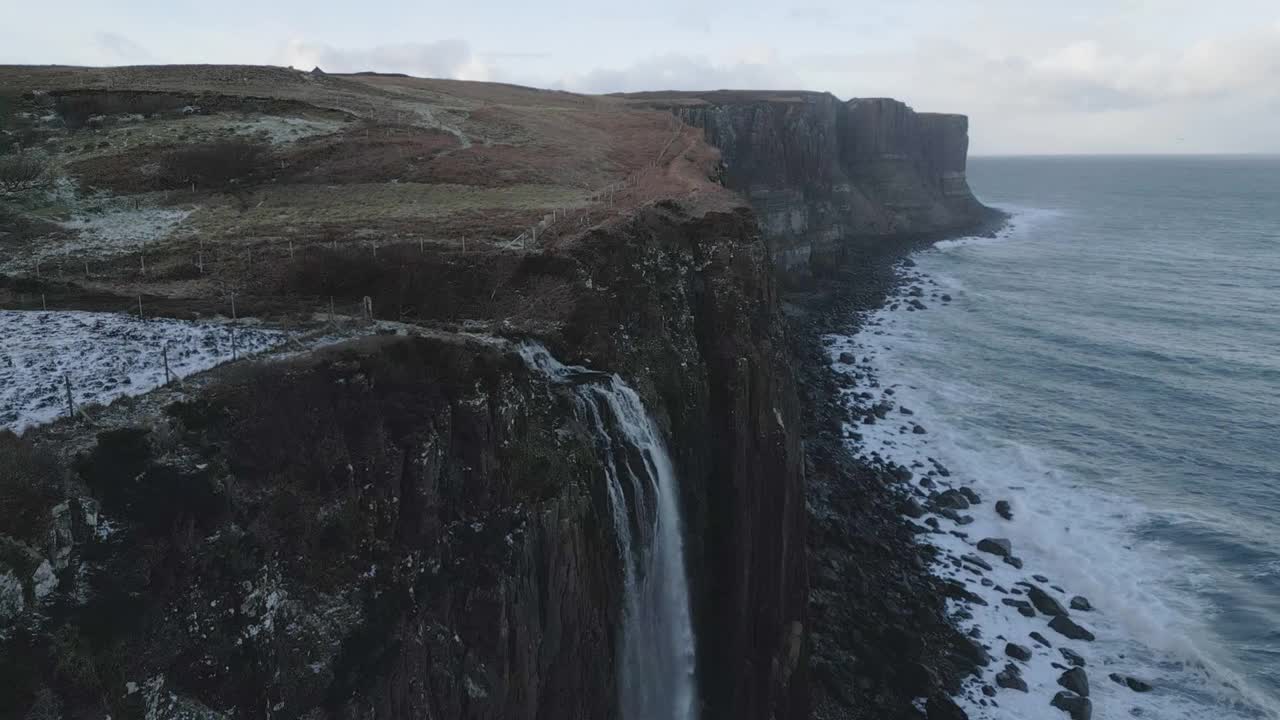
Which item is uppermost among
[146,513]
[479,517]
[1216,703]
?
[146,513]

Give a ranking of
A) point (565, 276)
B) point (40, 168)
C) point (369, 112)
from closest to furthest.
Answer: point (565, 276), point (40, 168), point (369, 112)

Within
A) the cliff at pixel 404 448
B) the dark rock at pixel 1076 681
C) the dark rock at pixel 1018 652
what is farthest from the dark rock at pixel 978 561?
the dark rock at pixel 1076 681

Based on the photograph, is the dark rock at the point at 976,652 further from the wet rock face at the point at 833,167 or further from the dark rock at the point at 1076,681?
the wet rock face at the point at 833,167

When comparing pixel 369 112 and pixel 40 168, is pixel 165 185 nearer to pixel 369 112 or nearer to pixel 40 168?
pixel 40 168

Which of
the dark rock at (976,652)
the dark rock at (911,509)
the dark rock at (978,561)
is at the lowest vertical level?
the dark rock at (976,652)

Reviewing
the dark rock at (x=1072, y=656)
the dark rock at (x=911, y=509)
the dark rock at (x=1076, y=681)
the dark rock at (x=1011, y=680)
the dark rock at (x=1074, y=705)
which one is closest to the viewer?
the dark rock at (x=1074, y=705)

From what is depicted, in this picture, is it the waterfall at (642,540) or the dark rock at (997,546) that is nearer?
the waterfall at (642,540)

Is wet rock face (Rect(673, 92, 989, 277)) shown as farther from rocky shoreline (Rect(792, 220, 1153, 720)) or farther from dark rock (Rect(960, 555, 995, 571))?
dark rock (Rect(960, 555, 995, 571))

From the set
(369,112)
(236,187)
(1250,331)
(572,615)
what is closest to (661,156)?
(369,112)
